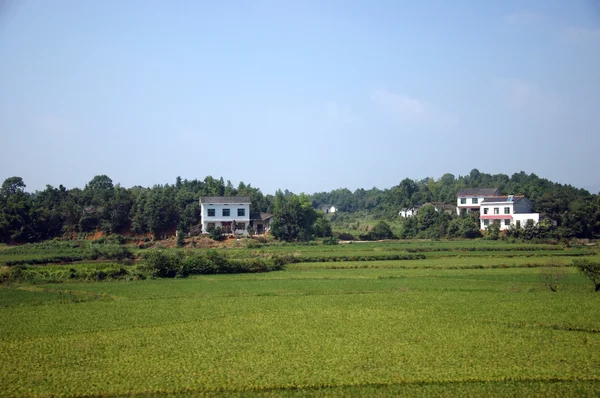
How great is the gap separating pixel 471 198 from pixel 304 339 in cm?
5817

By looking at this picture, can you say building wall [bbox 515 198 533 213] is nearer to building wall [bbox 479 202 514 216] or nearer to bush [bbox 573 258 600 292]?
building wall [bbox 479 202 514 216]

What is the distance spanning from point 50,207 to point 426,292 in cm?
5052

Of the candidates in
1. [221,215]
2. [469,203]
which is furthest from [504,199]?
[221,215]

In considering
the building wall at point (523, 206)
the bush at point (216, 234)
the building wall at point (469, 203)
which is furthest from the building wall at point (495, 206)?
the bush at point (216, 234)

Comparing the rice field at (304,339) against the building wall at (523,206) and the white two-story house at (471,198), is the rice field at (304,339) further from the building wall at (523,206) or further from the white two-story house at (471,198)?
the white two-story house at (471,198)

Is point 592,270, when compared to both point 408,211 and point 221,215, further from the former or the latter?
point 408,211

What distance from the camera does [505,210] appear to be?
210 feet

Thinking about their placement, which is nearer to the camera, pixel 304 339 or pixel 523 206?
pixel 304 339

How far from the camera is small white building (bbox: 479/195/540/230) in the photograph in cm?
6322

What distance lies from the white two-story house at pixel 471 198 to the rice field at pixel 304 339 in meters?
41.8

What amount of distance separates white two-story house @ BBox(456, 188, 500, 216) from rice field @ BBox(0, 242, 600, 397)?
137 feet

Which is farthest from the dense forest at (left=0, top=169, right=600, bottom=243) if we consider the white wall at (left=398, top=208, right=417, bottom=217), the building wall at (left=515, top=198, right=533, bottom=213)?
the white wall at (left=398, top=208, right=417, bottom=217)

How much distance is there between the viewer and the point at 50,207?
64.2 m

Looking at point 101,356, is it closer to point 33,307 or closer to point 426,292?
point 33,307
